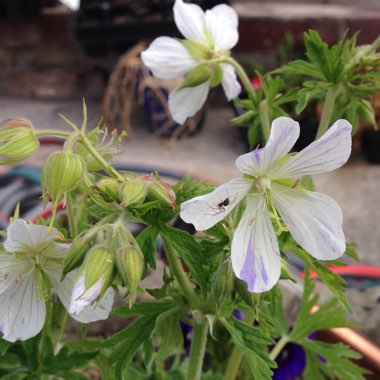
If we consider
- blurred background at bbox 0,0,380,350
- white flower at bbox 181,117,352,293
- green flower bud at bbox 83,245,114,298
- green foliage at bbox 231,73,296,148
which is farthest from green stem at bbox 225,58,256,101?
blurred background at bbox 0,0,380,350

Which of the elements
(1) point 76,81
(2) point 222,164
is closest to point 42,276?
(2) point 222,164

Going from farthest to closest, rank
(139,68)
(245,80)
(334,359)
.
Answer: (139,68), (334,359), (245,80)

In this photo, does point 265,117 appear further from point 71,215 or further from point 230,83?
point 71,215

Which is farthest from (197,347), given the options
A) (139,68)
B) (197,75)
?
(139,68)

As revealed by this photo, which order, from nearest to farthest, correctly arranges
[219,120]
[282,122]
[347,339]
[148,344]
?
[282,122]
[148,344]
[347,339]
[219,120]

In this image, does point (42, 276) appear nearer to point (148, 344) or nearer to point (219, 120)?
point (148, 344)

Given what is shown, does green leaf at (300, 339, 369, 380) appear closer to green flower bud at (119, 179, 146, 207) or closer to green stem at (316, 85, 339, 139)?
green stem at (316, 85, 339, 139)
